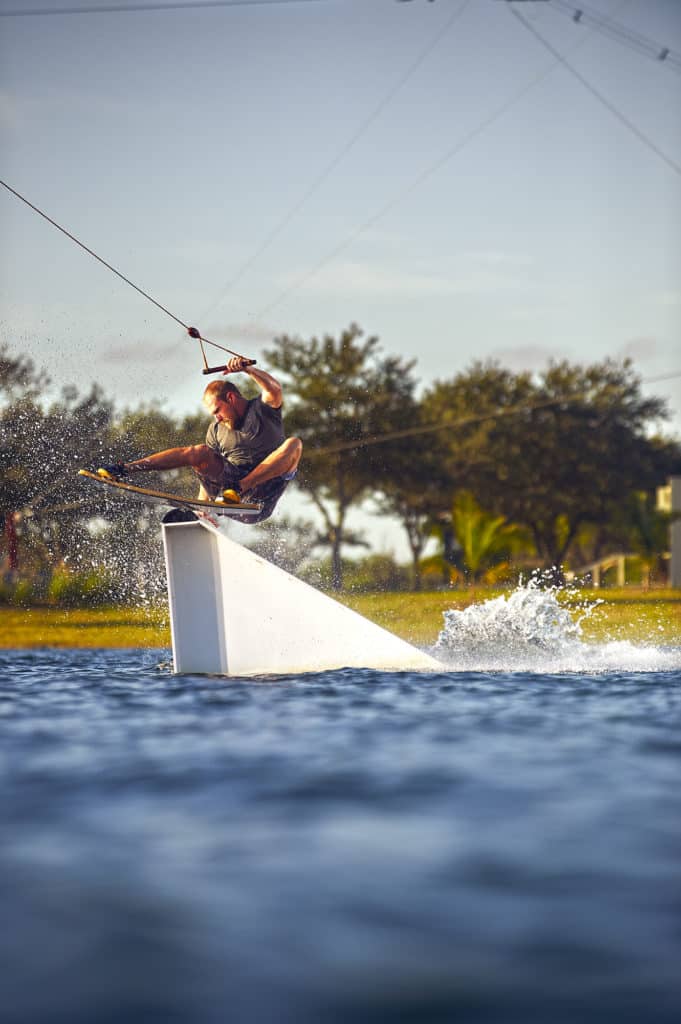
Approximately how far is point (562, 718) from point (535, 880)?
12.1 feet

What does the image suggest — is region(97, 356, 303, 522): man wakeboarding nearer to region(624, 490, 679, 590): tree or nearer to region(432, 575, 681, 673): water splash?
region(432, 575, 681, 673): water splash

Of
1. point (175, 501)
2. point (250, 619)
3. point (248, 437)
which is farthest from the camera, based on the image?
point (248, 437)

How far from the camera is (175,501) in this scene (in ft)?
33.4

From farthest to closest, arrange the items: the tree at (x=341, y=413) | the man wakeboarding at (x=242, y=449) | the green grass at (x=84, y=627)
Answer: the tree at (x=341, y=413), the green grass at (x=84, y=627), the man wakeboarding at (x=242, y=449)

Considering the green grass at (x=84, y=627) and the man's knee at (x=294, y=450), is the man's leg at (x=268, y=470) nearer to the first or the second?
the man's knee at (x=294, y=450)

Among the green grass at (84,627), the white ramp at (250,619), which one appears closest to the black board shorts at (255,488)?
the white ramp at (250,619)

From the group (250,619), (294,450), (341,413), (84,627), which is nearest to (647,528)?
(341,413)

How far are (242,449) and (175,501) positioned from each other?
854mm

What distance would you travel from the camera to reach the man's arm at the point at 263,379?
9641 mm

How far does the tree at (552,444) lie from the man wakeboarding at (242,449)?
32.1 metres

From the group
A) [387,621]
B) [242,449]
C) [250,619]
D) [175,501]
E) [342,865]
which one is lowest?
[387,621]

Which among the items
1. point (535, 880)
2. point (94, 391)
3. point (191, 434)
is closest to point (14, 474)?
point (94, 391)

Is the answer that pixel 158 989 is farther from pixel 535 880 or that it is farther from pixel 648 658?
pixel 648 658

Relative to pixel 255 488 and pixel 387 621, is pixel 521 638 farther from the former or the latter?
pixel 387 621
